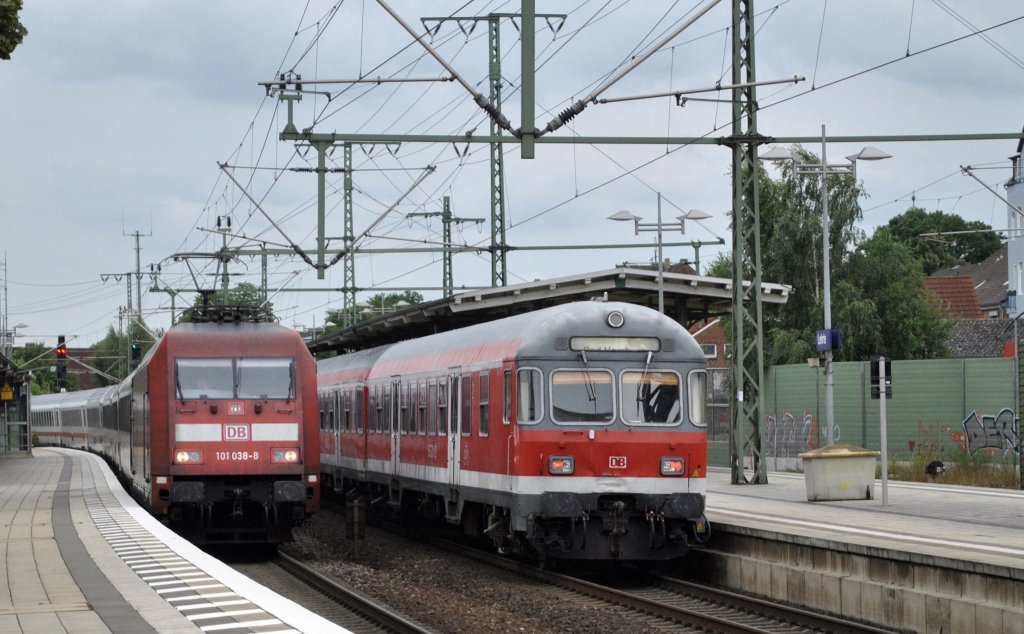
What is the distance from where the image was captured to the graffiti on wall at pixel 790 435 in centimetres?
3866

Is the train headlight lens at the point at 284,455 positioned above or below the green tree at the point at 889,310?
below

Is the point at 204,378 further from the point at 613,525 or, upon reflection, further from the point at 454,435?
the point at 613,525

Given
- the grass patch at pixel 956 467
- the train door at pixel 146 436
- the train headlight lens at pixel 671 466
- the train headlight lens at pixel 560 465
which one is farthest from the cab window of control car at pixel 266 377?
the grass patch at pixel 956 467

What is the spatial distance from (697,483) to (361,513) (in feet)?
21.9

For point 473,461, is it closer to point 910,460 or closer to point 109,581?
point 109,581

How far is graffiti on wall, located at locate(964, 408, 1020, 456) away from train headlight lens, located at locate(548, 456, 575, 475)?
→ 1783cm

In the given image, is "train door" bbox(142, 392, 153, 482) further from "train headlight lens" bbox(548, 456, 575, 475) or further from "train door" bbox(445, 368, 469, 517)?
"train headlight lens" bbox(548, 456, 575, 475)

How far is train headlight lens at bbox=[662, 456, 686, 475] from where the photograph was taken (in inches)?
725

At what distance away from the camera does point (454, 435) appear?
21.4 meters

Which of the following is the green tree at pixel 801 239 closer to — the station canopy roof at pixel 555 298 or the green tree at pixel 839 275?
the green tree at pixel 839 275

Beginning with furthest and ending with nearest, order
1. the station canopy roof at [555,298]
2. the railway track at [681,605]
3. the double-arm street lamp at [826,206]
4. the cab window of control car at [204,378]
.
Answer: the station canopy roof at [555,298], the double-arm street lamp at [826,206], the cab window of control car at [204,378], the railway track at [681,605]

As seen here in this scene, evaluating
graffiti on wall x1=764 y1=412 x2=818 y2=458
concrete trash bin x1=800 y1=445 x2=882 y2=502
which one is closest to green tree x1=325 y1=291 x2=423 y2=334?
graffiti on wall x1=764 y1=412 x2=818 y2=458

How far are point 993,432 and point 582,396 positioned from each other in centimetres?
1820

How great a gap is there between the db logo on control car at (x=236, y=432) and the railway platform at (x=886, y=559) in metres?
6.35
